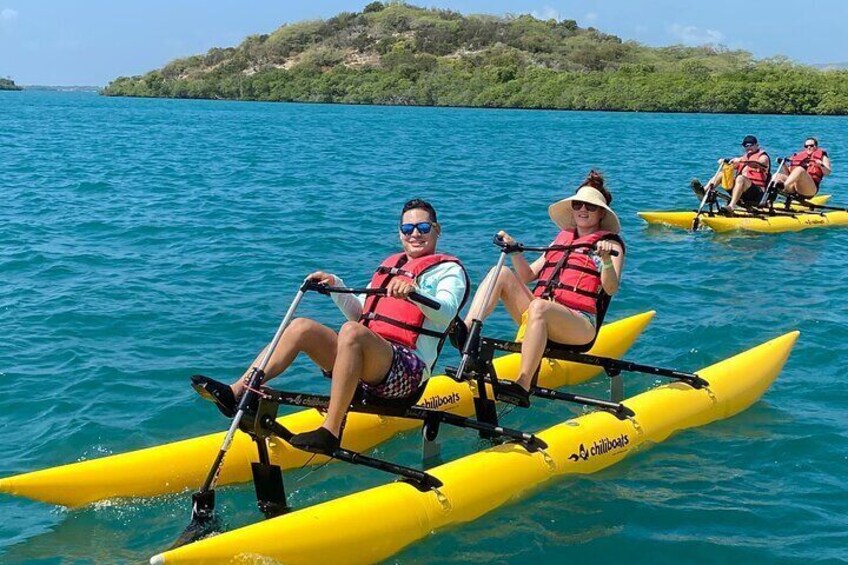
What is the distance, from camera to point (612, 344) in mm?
8859

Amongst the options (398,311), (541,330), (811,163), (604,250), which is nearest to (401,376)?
(398,311)

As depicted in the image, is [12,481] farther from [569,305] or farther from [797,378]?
[797,378]

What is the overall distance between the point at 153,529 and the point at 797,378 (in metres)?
6.10

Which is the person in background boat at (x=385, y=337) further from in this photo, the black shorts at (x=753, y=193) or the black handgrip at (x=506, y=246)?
the black shorts at (x=753, y=193)

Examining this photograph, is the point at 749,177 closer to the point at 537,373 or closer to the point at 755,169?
the point at 755,169

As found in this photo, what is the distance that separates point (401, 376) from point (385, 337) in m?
0.34

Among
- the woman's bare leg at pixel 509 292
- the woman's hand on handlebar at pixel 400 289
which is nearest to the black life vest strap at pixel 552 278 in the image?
the woman's bare leg at pixel 509 292

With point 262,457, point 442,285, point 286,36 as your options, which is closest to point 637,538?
point 442,285

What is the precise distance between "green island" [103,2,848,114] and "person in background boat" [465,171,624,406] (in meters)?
62.6

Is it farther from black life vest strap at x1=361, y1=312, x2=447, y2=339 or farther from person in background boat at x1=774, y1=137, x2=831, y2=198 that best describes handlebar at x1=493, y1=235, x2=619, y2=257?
person in background boat at x1=774, y1=137, x2=831, y2=198

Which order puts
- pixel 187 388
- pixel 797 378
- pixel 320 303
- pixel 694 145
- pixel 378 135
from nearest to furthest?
1. pixel 187 388
2. pixel 797 378
3. pixel 320 303
4. pixel 694 145
5. pixel 378 135

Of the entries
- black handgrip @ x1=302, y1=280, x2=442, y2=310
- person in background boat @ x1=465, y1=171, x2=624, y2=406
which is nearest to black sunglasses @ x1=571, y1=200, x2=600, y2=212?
person in background boat @ x1=465, y1=171, x2=624, y2=406

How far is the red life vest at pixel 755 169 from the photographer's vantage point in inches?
649

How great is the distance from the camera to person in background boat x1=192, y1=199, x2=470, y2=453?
5.30m
